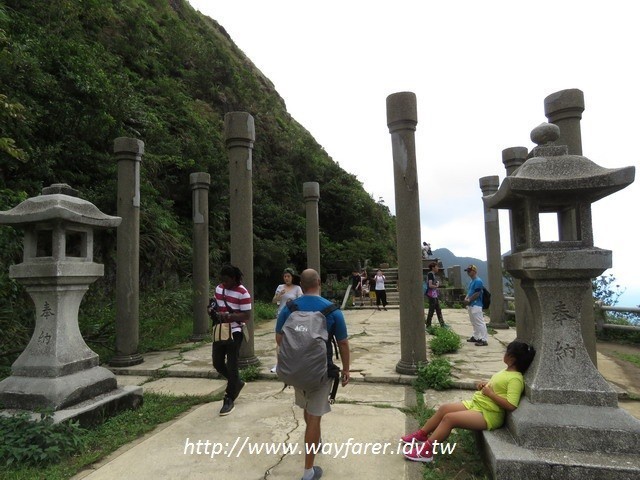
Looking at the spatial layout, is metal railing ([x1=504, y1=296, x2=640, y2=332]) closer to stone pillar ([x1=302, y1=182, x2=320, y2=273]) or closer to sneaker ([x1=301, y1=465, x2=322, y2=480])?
stone pillar ([x1=302, y1=182, x2=320, y2=273])

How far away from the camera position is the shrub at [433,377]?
16.3 ft

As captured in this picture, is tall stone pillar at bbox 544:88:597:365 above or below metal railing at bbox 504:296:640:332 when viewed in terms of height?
above

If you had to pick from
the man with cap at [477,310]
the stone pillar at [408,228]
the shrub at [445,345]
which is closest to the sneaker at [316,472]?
the stone pillar at [408,228]

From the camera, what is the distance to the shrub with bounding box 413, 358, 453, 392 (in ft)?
16.3

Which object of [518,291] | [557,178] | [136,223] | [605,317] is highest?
[136,223]

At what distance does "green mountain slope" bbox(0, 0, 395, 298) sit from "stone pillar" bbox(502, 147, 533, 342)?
5740 millimetres

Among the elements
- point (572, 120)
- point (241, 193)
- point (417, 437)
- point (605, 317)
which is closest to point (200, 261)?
point (241, 193)

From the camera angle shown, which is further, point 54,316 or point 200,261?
point 200,261

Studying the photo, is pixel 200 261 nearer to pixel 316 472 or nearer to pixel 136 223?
pixel 136 223

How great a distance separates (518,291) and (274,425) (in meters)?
4.79

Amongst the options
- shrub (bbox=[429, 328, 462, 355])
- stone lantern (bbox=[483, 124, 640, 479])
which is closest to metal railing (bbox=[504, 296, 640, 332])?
shrub (bbox=[429, 328, 462, 355])

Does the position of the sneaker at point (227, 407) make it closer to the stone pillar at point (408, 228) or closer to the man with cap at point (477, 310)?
the stone pillar at point (408, 228)

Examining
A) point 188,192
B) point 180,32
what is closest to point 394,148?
point 188,192

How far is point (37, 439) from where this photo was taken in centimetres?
340
